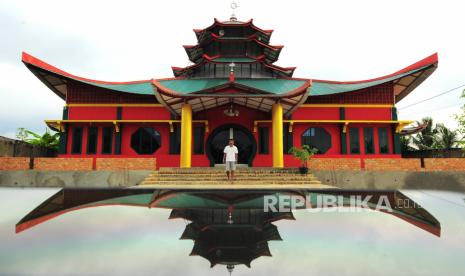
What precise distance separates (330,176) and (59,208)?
484 inches

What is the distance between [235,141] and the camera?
1691 cm

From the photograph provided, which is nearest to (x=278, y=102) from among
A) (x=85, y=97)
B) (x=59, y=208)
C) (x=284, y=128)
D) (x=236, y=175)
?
(x=284, y=128)

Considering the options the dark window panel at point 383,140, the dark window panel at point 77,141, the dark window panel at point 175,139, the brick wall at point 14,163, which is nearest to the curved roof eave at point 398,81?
the dark window panel at point 383,140

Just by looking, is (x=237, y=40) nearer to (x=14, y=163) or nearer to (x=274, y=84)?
(x=274, y=84)

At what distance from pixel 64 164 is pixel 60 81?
270 inches

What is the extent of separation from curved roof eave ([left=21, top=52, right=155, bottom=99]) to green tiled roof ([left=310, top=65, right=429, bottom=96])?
965 centimetres

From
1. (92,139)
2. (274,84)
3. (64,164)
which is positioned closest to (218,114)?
(274,84)

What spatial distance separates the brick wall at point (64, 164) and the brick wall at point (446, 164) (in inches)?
608

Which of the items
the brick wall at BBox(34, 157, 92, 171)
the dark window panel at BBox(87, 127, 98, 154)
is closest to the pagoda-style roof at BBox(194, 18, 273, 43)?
the dark window panel at BBox(87, 127, 98, 154)

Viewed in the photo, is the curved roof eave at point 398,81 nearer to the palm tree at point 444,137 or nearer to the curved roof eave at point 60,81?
the curved roof eave at point 60,81

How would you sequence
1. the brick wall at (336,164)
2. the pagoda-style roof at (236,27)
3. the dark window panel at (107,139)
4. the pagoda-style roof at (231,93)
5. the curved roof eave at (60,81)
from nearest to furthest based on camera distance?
the pagoda-style roof at (231,93), the brick wall at (336,164), the curved roof eave at (60,81), the dark window panel at (107,139), the pagoda-style roof at (236,27)

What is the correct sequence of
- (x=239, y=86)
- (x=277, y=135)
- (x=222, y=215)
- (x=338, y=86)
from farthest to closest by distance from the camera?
(x=338, y=86)
(x=277, y=135)
(x=239, y=86)
(x=222, y=215)

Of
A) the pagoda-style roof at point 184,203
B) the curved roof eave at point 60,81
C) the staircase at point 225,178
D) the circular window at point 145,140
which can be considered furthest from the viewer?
the circular window at point 145,140

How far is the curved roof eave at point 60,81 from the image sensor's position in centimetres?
1481
